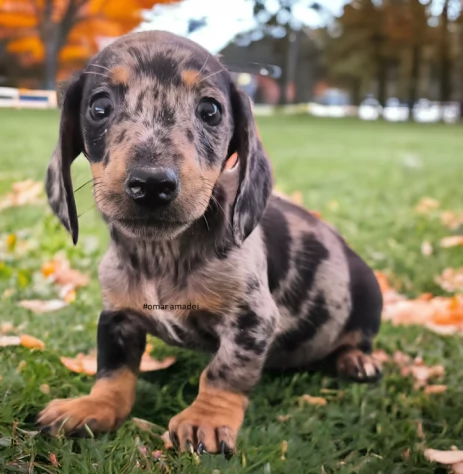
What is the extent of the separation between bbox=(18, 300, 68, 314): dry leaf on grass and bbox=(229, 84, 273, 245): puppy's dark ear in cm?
109

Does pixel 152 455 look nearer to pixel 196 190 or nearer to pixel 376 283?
pixel 196 190

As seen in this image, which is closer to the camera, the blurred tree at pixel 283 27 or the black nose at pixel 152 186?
the black nose at pixel 152 186

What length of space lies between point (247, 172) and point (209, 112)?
175 mm

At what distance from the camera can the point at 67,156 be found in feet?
4.91

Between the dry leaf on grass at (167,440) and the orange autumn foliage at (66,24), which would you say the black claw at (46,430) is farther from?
the orange autumn foliage at (66,24)

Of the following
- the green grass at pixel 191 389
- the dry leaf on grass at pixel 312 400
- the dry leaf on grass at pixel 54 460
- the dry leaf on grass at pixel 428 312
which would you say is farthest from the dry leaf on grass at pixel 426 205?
the dry leaf on grass at pixel 54 460

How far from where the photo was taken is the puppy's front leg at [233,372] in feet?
5.37

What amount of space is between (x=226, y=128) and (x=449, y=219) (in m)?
3.22

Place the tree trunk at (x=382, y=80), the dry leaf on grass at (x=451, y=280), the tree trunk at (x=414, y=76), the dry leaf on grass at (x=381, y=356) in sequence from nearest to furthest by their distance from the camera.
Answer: the dry leaf on grass at (x=381, y=356)
the dry leaf on grass at (x=451, y=280)
the tree trunk at (x=382, y=80)
the tree trunk at (x=414, y=76)

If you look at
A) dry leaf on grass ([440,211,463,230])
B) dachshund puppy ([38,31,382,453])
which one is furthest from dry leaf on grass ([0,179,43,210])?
dry leaf on grass ([440,211,463,230])

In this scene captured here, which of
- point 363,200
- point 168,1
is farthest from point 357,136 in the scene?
point 168,1

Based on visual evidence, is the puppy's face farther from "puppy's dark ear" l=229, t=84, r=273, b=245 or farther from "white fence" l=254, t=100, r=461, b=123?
"white fence" l=254, t=100, r=461, b=123

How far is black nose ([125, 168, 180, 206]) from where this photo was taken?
4.21 ft

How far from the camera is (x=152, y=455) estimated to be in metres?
1.52
